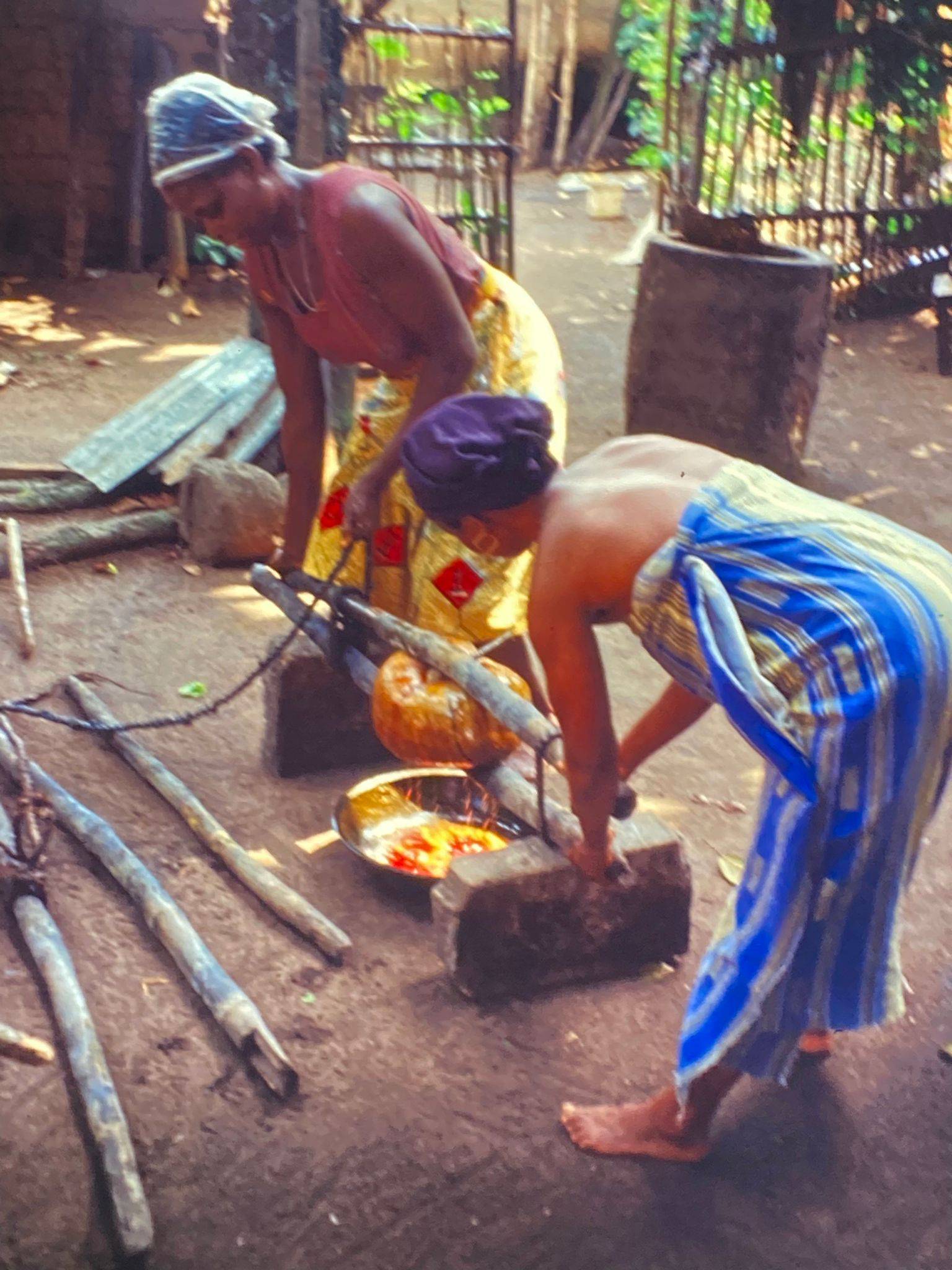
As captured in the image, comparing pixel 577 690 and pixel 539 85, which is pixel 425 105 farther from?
pixel 539 85

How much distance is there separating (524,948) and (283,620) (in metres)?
2.36

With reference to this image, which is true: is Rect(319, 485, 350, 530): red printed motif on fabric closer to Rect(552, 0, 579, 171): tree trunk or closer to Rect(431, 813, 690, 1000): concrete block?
Rect(431, 813, 690, 1000): concrete block

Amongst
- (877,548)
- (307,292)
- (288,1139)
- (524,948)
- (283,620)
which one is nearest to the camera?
(877,548)

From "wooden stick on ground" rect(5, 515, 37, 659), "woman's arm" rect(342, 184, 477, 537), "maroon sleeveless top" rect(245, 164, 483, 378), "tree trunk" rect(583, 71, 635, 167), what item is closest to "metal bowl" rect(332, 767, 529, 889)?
"woman's arm" rect(342, 184, 477, 537)

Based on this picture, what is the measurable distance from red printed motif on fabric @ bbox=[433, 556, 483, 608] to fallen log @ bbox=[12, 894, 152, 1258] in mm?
1268

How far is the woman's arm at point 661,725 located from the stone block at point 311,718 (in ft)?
3.82

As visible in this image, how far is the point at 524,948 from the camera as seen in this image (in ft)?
9.43

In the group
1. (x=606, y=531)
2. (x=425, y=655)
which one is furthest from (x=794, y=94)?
(x=606, y=531)

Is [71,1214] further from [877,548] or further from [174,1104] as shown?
[877,548]

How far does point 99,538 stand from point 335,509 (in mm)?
2271

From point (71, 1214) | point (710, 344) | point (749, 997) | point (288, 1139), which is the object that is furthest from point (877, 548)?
point (710, 344)

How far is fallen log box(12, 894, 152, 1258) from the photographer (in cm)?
220

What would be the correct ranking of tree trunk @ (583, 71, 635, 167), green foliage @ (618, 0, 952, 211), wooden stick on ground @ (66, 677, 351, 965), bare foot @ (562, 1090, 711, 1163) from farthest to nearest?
tree trunk @ (583, 71, 635, 167), green foliage @ (618, 0, 952, 211), wooden stick on ground @ (66, 677, 351, 965), bare foot @ (562, 1090, 711, 1163)

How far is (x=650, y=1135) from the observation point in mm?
2469
